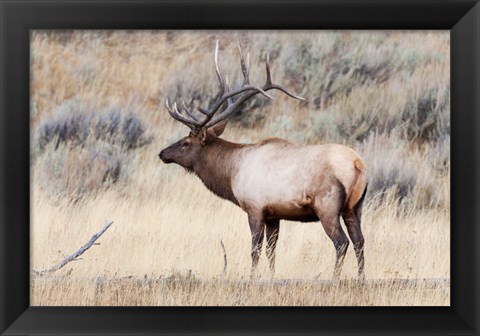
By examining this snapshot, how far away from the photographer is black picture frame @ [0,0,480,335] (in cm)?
680

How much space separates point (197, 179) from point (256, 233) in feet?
4.60

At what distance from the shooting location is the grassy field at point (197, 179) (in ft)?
25.2

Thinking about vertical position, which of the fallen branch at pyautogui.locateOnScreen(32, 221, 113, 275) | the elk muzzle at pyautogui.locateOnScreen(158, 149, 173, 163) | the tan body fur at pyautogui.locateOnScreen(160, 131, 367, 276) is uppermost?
the elk muzzle at pyautogui.locateOnScreen(158, 149, 173, 163)

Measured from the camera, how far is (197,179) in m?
9.56

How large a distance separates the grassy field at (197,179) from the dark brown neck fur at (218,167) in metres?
0.22

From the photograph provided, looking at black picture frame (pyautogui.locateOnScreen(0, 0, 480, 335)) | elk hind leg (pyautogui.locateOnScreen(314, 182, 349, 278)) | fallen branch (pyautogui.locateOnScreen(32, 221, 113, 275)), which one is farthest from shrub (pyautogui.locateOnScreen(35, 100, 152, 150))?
black picture frame (pyautogui.locateOnScreen(0, 0, 480, 335))

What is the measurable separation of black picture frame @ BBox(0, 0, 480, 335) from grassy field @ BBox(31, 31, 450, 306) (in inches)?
13.3

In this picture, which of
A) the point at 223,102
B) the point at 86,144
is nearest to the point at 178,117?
the point at 223,102

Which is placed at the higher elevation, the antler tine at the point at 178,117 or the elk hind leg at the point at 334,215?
the antler tine at the point at 178,117

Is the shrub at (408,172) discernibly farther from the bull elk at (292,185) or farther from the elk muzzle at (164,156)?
the elk muzzle at (164,156)

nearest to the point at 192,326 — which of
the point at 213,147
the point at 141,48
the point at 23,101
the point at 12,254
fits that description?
the point at 12,254

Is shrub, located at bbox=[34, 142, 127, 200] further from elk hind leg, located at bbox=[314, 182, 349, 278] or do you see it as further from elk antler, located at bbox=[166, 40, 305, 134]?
elk hind leg, located at bbox=[314, 182, 349, 278]

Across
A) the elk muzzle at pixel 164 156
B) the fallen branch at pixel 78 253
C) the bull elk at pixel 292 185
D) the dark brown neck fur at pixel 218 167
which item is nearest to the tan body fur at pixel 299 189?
the bull elk at pixel 292 185

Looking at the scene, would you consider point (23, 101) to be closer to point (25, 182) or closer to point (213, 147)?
point (25, 182)
